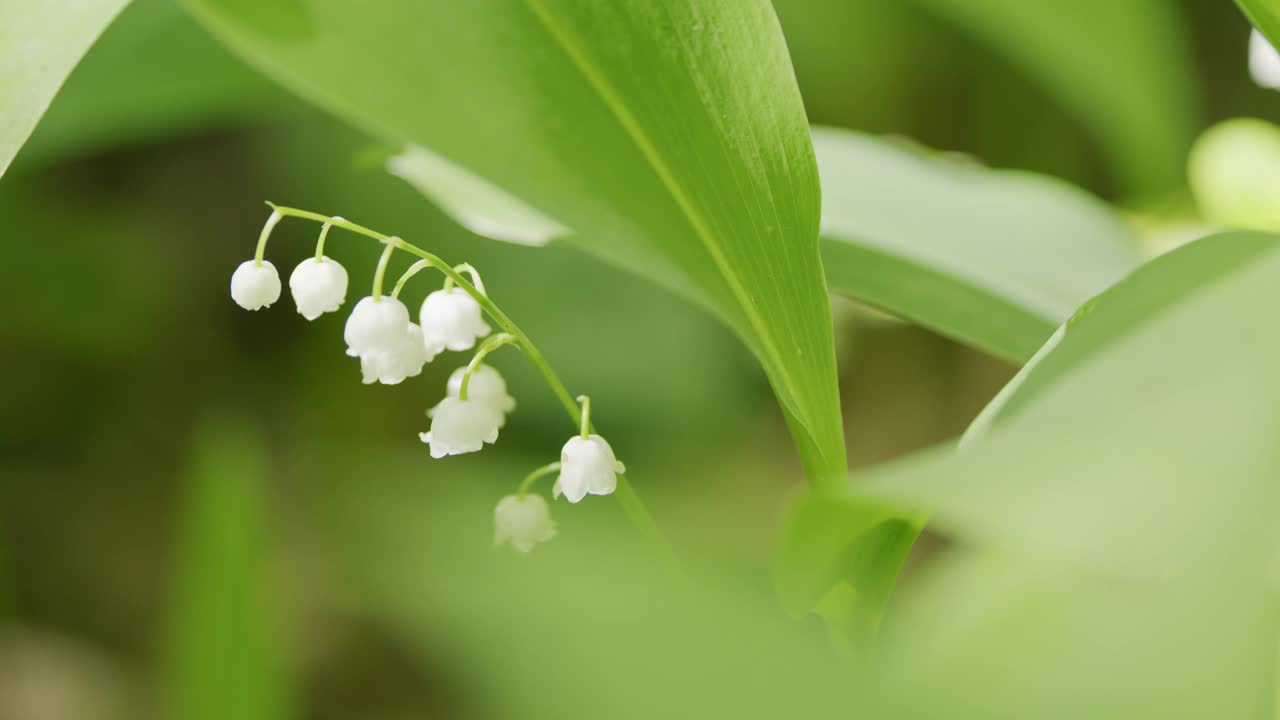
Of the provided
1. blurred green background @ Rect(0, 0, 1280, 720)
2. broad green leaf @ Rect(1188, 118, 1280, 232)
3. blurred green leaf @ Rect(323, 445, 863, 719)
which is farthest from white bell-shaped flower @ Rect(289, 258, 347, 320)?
blurred green background @ Rect(0, 0, 1280, 720)

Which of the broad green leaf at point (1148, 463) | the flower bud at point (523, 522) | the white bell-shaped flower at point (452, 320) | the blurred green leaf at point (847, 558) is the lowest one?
the broad green leaf at point (1148, 463)

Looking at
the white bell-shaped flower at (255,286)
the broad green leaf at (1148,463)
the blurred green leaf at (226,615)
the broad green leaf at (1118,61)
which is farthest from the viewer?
the broad green leaf at (1118,61)

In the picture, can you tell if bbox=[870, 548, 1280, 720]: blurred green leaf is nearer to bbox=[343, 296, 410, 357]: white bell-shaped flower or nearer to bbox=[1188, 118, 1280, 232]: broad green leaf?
bbox=[343, 296, 410, 357]: white bell-shaped flower

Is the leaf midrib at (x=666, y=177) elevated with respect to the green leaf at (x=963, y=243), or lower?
lower

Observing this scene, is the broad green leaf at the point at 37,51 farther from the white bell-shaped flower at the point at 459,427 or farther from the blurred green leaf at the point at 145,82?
the blurred green leaf at the point at 145,82

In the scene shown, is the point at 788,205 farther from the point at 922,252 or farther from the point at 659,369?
the point at 659,369

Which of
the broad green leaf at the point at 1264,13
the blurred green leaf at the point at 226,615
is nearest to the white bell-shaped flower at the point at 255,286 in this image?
the broad green leaf at the point at 1264,13

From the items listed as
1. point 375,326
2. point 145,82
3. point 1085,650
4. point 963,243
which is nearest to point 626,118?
point 375,326
